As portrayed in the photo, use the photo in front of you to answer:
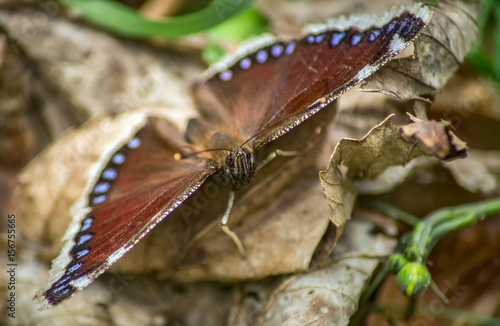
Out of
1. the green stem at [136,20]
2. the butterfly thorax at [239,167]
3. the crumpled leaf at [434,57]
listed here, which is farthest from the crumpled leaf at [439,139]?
the green stem at [136,20]

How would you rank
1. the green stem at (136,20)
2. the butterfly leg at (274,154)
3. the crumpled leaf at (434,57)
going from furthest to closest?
the green stem at (136,20), the butterfly leg at (274,154), the crumpled leaf at (434,57)

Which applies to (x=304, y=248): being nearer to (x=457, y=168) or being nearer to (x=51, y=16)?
(x=457, y=168)

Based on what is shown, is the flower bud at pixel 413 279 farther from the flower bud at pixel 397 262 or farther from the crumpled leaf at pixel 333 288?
the crumpled leaf at pixel 333 288

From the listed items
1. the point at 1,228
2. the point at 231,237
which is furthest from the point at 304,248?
the point at 1,228

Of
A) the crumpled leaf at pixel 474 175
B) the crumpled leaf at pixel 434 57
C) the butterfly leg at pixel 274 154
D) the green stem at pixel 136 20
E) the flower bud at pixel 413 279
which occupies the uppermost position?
the crumpled leaf at pixel 434 57

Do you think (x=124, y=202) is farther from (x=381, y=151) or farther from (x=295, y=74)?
(x=381, y=151)

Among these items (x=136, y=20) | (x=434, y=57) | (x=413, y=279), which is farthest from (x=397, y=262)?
(x=136, y=20)
